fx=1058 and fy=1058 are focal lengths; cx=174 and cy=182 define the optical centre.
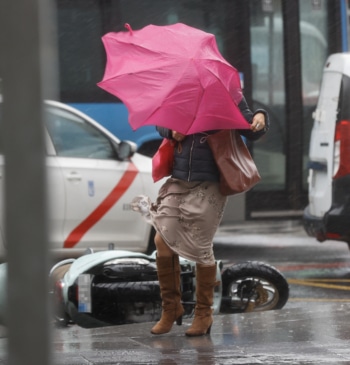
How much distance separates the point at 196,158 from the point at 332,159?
15.4 ft

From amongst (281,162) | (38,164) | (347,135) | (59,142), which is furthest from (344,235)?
(38,164)

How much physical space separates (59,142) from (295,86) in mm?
5079

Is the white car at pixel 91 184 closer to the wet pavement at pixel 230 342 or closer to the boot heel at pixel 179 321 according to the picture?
the wet pavement at pixel 230 342

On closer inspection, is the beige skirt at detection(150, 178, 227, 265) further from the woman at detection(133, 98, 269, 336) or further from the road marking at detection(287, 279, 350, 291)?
the road marking at detection(287, 279, 350, 291)

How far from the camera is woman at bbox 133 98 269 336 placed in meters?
5.87

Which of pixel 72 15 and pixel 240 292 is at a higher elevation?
pixel 72 15

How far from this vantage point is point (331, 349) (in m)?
5.61

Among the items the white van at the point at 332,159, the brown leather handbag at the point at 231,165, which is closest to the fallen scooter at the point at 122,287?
the brown leather handbag at the point at 231,165

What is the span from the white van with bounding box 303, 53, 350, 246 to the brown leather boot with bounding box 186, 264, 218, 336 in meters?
4.37

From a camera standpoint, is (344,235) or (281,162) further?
(281,162)

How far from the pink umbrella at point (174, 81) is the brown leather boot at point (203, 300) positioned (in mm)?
820

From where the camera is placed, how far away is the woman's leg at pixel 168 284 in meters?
5.92

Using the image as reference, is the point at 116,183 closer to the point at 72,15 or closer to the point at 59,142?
the point at 59,142

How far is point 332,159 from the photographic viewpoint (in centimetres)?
1034
